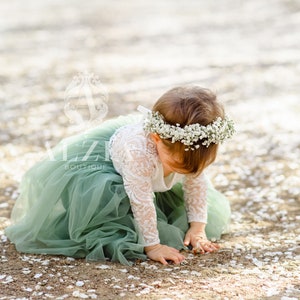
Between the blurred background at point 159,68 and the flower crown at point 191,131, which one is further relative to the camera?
the blurred background at point 159,68

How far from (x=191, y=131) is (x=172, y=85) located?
5.88m

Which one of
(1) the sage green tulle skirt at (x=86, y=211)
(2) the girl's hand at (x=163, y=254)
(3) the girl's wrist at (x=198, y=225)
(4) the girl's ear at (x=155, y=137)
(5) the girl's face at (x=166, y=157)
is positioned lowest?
(2) the girl's hand at (x=163, y=254)

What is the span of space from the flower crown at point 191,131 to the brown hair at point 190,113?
0.03 meters

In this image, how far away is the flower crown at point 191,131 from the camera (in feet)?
11.0

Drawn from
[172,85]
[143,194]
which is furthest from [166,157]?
[172,85]

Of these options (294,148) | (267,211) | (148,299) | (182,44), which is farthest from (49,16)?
(148,299)

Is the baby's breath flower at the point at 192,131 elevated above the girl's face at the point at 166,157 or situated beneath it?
elevated above

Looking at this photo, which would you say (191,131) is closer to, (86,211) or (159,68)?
(86,211)

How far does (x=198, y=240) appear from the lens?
3.82 m

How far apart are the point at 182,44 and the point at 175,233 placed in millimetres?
9871

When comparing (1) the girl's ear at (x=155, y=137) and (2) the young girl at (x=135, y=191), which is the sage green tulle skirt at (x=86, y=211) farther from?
(1) the girl's ear at (x=155, y=137)

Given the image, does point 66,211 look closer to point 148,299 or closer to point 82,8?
point 148,299

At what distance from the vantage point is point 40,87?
9.07 m

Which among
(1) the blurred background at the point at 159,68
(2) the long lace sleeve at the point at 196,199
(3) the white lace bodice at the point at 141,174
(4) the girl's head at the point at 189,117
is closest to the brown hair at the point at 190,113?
(4) the girl's head at the point at 189,117
